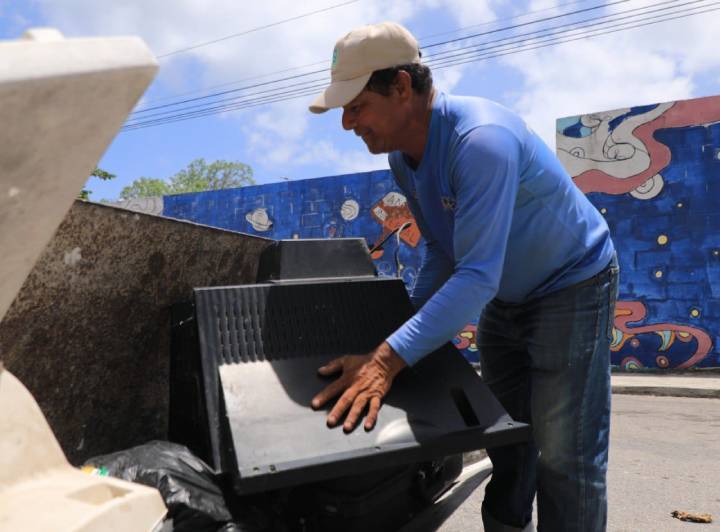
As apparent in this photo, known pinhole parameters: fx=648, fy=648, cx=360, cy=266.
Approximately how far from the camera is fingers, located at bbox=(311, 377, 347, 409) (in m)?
1.39

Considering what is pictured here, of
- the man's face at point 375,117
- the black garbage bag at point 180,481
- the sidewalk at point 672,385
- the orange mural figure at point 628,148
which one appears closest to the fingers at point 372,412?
the black garbage bag at point 180,481

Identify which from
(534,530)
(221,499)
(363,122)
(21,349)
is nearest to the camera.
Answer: (221,499)

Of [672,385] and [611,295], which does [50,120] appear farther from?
[672,385]

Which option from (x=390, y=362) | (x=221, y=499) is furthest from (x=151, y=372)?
(x=390, y=362)

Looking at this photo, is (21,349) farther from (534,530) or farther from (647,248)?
(647,248)

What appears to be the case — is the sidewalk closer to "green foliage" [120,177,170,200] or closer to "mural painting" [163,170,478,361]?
"mural painting" [163,170,478,361]

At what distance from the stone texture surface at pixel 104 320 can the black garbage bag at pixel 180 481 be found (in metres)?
0.32

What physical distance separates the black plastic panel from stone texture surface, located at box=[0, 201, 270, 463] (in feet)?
1.00

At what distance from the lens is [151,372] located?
6.16 feet

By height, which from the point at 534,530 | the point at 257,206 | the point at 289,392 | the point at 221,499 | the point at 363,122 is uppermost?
the point at 257,206

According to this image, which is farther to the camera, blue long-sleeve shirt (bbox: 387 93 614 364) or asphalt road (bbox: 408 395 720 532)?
asphalt road (bbox: 408 395 720 532)

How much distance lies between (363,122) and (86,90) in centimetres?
112

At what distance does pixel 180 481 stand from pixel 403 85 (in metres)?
1.12

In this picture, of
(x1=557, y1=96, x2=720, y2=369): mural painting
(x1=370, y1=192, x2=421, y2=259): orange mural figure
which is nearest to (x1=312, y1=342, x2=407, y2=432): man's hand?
(x1=557, y1=96, x2=720, y2=369): mural painting
